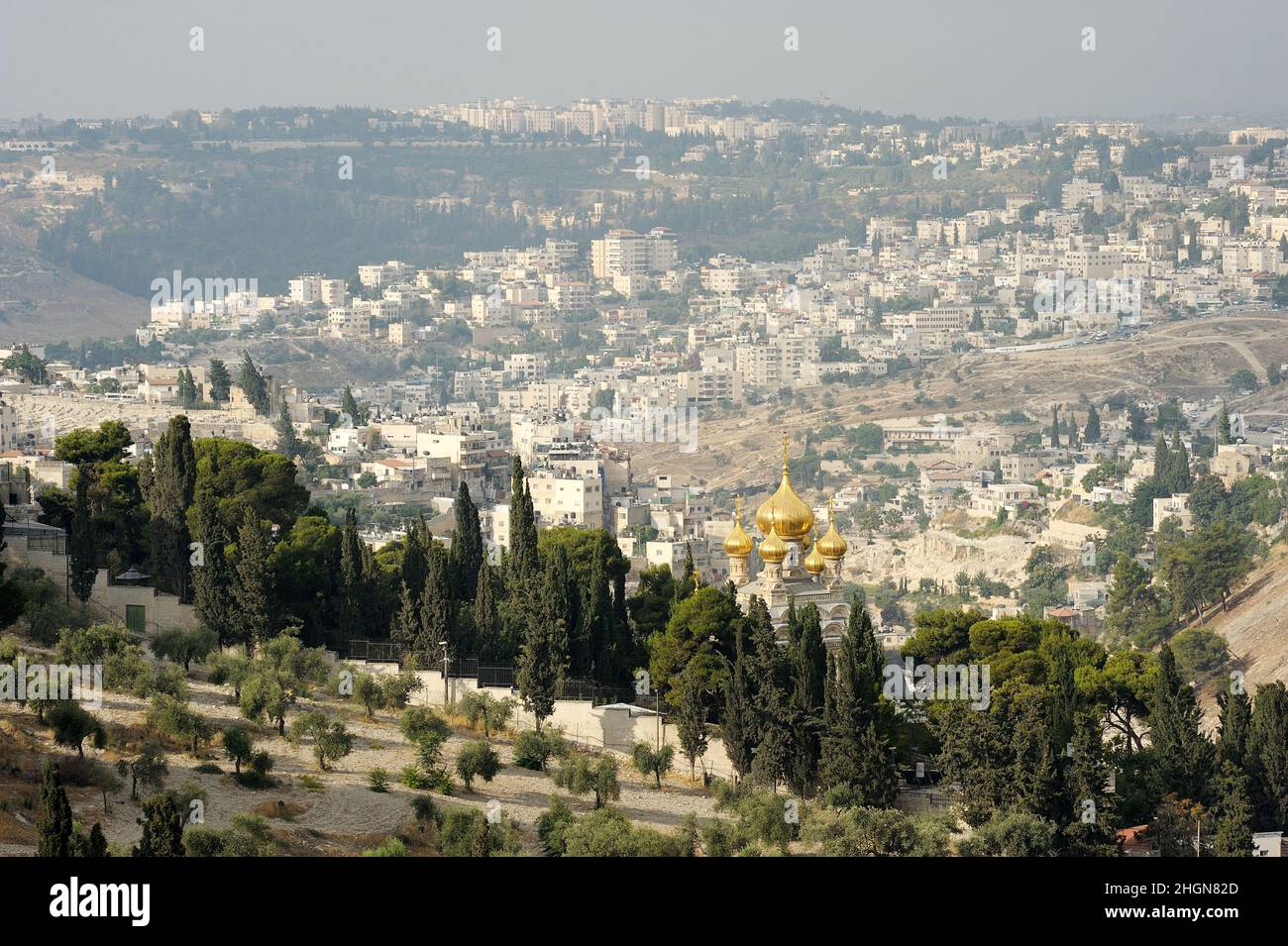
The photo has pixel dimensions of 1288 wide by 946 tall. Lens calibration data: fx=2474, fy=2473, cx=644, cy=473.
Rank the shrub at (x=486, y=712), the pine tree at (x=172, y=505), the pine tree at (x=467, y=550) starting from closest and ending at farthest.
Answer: the shrub at (x=486, y=712) < the pine tree at (x=172, y=505) < the pine tree at (x=467, y=550)

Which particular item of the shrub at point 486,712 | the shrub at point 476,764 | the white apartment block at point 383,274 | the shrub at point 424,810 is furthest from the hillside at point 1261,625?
the white apartment block at point 383,274

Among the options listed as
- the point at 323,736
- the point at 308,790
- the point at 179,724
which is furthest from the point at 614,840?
the point at 179,724

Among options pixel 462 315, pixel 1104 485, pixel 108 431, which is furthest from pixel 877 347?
pixel 108 431

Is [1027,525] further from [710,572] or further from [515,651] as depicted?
[515,651]

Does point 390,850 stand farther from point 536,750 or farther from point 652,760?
point 652,760

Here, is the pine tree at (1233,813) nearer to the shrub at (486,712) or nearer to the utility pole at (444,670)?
the shrub at (486,712)

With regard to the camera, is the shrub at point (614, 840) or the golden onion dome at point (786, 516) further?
the golden onion dome at point (786, 516)

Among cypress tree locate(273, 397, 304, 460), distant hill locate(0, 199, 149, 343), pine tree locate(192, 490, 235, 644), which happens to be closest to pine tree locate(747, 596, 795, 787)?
pine tree locate(192, 490, 235, 644)
